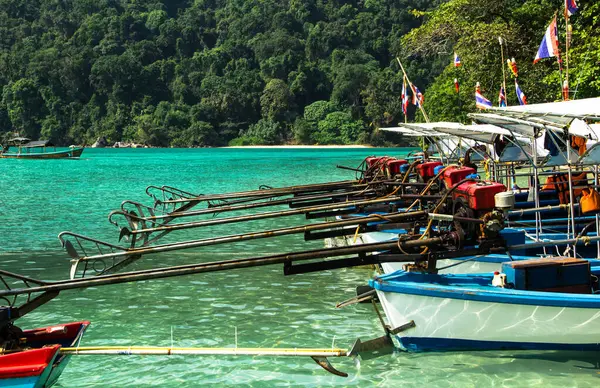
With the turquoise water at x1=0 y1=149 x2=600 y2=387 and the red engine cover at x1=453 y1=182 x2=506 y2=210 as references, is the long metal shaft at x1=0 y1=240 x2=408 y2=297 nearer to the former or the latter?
the turquoise water at x1=0 y1=149 x2=600 y2=387

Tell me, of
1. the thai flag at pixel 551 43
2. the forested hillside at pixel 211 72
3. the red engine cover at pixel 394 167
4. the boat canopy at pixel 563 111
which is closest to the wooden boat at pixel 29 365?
the boat canopy at pixel 563 111

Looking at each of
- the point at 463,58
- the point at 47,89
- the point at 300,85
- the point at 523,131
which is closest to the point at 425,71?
the point at 300,85

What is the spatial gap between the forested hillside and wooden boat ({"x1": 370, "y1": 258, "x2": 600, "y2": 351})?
384ft

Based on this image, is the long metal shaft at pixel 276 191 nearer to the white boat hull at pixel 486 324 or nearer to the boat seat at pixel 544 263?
the boat seat at pixel 544 263

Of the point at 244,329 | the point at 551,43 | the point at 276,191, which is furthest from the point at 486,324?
the point at 551,43

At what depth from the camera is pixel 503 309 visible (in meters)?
8.52

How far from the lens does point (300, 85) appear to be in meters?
149

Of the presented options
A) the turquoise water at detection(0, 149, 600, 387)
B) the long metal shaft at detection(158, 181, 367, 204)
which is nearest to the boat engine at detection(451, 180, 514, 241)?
the turquoise water at detection(0, 149, 600, 387)

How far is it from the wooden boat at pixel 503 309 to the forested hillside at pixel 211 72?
11706 cm

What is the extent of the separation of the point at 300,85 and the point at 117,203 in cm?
11878

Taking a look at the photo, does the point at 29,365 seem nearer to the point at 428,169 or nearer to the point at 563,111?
the point at 563,111

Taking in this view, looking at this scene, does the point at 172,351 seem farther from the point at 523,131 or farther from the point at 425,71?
the point at 425,71

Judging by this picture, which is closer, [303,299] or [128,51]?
[303,299]

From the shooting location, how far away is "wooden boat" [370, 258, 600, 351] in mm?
8422
